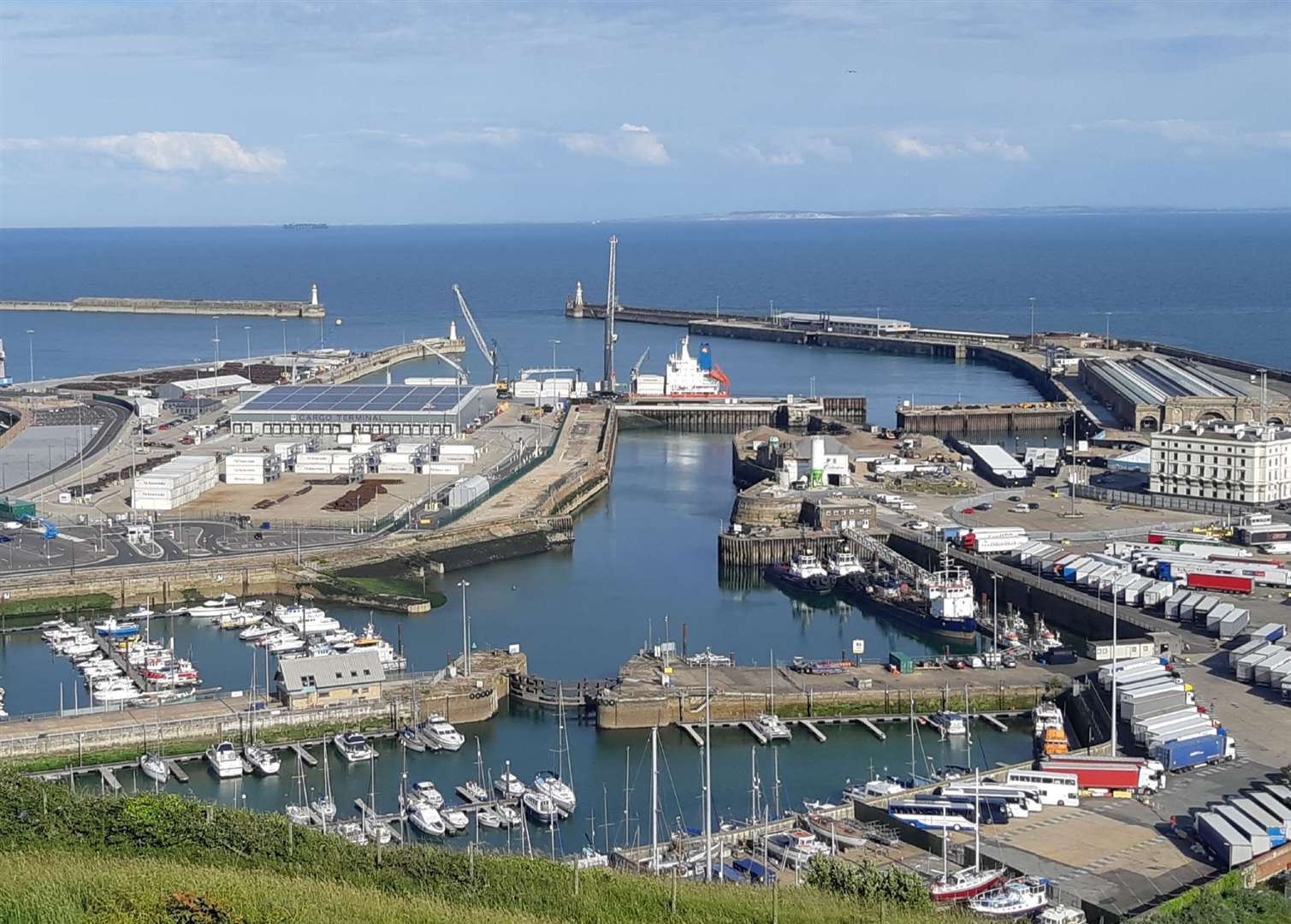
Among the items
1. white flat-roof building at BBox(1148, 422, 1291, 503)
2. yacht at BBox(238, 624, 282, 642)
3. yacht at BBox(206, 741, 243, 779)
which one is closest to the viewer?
yacht at BBox(206, 741, 243, 779)

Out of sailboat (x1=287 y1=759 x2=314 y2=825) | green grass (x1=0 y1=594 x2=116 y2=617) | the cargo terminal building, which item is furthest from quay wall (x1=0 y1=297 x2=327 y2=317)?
sailboat (x1=287 y1=759 x2=314 y2=825)

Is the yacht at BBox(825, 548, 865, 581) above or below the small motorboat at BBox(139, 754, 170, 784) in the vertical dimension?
above

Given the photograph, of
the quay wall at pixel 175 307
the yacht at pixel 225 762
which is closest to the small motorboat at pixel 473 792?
the yacht at pixel 225 762

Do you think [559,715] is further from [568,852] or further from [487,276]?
[487,276]

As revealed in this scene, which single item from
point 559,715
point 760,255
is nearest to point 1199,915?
point 559,715

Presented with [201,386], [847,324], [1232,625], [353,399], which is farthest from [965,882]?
[847,324]

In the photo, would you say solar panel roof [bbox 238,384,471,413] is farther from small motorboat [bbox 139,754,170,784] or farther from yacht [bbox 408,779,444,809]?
yacht [bbox 408,779,444,809]

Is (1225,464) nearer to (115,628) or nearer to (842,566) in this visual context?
(842,566)
